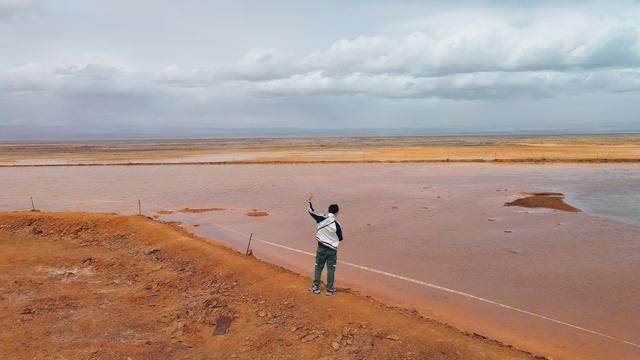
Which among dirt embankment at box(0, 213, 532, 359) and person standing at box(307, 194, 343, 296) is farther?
person standing at box(307, 194, 343, 296)

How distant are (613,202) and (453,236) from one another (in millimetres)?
11502

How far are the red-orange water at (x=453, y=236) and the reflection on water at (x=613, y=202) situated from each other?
1.05 metres

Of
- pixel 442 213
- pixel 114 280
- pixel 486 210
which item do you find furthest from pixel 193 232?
pixel 486 210

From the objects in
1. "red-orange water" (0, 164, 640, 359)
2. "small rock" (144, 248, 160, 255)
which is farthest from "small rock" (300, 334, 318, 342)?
"small rock" (144, 248, 160, 255)

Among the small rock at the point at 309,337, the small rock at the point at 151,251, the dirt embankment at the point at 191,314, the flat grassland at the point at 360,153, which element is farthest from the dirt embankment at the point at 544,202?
the flat grassland at the point at 360,153

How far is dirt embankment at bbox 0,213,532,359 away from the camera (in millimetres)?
7562

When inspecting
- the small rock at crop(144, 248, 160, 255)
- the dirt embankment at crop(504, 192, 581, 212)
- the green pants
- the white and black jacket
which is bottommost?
the dirt embankment at crop(504, 192, 581, 212)

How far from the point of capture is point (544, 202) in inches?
891

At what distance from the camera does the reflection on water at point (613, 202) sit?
19.5 metres

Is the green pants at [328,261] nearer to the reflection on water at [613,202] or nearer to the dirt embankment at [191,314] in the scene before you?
the dirt embankment at [191,314]

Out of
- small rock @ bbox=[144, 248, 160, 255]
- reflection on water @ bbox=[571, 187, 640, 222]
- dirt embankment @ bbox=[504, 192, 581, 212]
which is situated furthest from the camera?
dirt embankment @ bbox=[504, 192, 581, 212]

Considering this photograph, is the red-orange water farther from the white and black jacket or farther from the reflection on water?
the white and black jacket

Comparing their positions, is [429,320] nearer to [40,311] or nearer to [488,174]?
[40,311]

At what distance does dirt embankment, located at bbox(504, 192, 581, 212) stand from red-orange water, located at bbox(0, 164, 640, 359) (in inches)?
30.3
